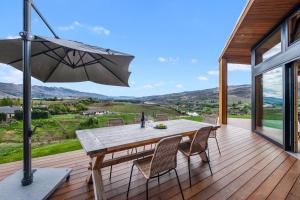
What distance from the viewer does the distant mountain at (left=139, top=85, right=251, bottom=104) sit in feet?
22.4

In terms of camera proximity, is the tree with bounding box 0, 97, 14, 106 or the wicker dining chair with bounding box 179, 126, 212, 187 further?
the tree with bounding box 0, 97, 14, 106

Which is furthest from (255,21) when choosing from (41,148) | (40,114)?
(41,148)

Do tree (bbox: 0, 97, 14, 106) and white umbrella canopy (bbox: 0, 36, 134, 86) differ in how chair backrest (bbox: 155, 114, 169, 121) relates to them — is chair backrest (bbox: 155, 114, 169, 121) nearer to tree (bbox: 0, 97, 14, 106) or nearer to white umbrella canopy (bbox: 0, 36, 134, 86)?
white umbrella canopy (bbox: 0, 36, 134, 86)

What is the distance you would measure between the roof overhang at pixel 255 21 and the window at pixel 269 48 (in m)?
0.21

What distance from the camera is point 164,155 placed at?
1.92 m

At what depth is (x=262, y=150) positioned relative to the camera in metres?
3.89

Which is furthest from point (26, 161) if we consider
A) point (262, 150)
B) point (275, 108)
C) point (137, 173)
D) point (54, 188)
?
point (275, 108)

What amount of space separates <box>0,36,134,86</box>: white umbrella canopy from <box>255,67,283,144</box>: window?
377 centimetres

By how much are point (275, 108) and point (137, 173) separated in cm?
391

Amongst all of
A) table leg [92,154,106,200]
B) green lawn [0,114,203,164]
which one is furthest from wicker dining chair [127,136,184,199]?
green lawn [0,114,203,164]

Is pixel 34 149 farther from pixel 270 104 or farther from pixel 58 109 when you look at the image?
pixel 270 104

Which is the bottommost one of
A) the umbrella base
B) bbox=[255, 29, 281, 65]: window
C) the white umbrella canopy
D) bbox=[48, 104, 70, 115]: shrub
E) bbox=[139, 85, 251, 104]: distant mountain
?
the umbrella base

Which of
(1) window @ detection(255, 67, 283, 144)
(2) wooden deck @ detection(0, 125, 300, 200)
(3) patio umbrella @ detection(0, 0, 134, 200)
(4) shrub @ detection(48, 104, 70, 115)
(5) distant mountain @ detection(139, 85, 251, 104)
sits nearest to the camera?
(3) patio umbrella @ detection(0, 0, 134, 200)

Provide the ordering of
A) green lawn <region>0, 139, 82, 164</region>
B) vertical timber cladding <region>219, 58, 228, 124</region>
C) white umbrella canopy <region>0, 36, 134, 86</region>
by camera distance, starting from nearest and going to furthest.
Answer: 1. white umbrella canopy <region>0, 36, 134, 86</region>
2. green lawn <region>0, 139, 82, 164</region>
3. vertical timber cladding <region>219, 58, 228, 124</region>
